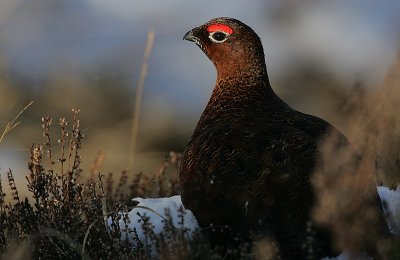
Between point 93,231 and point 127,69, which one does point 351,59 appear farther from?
point 93,231

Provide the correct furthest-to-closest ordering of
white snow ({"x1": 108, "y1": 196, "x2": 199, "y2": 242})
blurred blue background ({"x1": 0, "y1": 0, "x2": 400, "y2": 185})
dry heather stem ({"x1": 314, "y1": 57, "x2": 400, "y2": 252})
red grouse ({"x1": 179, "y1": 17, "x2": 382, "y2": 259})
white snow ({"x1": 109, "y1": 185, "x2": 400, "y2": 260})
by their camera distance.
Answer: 1. blurred blue background ({"x1": 0, "y1": 0, "x2": 400, "y2": 185})
2. white snow ({"x1": 108, "y1": 196, "x2": 199, "y2": 242})
3. white snow ({"x1": 109, "y1": 185, "x2": 400, "y2": 260})
4. red grouse ({"x1": 179, "y1": 17, "x2": 382, "y2": 259})
5. dry heather stem ({"x1": 314, "y1": 57, "x2": 400, "y2": 252})

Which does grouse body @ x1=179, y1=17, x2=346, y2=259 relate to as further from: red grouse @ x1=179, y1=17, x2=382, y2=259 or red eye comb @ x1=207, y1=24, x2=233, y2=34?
red eye comb @ x1=207, y1=24, x2=233, y2=34

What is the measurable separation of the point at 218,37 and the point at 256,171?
1.50 metres

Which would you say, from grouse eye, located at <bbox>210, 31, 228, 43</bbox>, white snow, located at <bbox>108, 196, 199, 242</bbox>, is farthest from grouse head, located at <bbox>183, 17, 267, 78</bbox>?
white snow, located at <bbox>108, 196, 199, 242</bbox>

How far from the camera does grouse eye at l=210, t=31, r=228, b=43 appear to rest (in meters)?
5.27

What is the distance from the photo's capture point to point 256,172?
156 inches

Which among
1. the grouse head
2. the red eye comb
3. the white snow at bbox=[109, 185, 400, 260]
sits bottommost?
the white snow at bbox=[109, 185, 400, 260]

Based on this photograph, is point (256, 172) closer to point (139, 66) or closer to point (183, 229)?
point (183, 229)

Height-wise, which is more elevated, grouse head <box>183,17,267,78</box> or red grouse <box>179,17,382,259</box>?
grouse head <box>183,17,267,78</box>

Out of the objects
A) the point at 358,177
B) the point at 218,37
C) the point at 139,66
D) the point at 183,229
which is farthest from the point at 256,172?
the point at 139,66

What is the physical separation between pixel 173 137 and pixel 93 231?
4.53m

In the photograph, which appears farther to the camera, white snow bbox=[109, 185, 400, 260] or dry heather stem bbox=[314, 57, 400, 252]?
white snow bbox=[109, 185, 400, 260]

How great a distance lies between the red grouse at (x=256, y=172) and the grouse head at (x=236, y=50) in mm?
272

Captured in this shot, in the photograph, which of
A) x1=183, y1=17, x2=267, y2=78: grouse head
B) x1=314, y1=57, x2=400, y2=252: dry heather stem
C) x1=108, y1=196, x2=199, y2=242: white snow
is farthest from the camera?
x1=183, y1=17, x2=267, y2=78: grouse head
